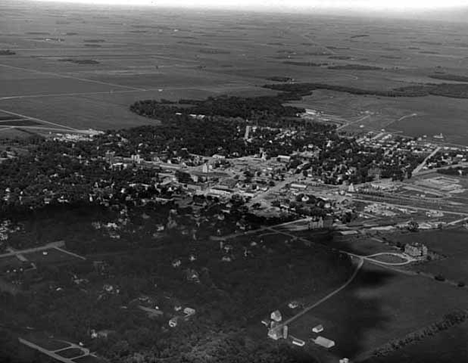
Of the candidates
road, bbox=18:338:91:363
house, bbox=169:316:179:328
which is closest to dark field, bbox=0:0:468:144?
house, bbox=169:316:179:328

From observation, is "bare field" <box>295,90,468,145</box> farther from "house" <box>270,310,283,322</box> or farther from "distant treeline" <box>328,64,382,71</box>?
"house" <box>270,310,283,322</box>

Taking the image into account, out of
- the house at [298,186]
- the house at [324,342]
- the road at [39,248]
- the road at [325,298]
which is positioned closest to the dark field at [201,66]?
the house at [298,186]

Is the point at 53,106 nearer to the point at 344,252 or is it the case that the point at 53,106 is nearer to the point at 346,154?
the point at 346,154

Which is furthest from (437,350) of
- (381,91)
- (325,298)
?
(381,91)

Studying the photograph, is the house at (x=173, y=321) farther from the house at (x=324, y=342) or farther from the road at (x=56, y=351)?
the house at (x=324, y=342)

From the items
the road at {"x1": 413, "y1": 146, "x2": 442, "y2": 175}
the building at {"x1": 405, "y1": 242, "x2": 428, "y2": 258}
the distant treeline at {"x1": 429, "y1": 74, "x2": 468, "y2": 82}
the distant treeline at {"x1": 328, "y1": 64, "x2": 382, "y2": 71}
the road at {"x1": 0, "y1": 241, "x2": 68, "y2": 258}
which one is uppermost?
the road at {"x1": 0, "y1": 241, "x2": 68, "y2": 258}

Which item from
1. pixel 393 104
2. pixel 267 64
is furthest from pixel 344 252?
pixel 267 64
